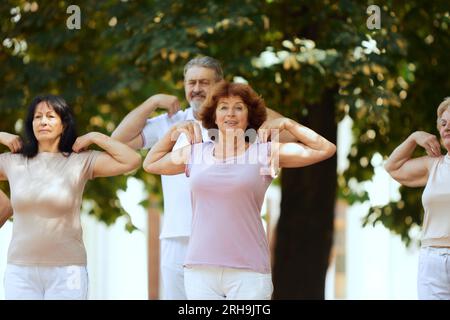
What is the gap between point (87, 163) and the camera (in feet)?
20.2

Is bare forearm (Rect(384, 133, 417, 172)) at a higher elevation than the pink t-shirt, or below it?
higher

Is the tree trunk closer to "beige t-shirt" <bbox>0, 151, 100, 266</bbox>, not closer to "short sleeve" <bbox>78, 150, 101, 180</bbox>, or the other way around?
"short sleeve" <bbox>78, 150, 101, 180</bbox>

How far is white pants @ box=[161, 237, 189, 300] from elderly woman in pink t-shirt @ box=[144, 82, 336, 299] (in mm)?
718

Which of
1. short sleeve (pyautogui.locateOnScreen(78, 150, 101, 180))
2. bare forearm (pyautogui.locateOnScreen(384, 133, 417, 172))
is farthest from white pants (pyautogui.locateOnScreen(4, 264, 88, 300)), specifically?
bare forearm (pyautogui.locateOnScreen(384, 133, 417, 172))

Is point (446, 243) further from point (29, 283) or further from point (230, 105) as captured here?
point (29, 283)

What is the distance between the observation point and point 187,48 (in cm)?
896

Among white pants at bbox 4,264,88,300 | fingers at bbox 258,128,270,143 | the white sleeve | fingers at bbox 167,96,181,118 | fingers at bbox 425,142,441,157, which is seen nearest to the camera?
white pants at bbox 4,264,88,300

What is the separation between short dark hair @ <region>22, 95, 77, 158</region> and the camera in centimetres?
616

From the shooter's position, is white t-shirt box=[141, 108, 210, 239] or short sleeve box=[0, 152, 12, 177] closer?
short sleeve box=[0, 152, 12, 177]

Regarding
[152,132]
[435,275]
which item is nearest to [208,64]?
[152,132]

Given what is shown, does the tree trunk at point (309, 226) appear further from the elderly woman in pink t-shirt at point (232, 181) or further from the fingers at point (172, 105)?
the elderly woman in pink t-shirt at point (232, 181)

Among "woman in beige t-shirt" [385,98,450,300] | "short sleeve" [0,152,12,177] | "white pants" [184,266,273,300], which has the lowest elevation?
"white pants" [184,266,273,300]

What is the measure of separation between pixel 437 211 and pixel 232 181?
1153 mm

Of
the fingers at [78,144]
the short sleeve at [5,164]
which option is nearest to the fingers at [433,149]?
the fingers at [78,144]
